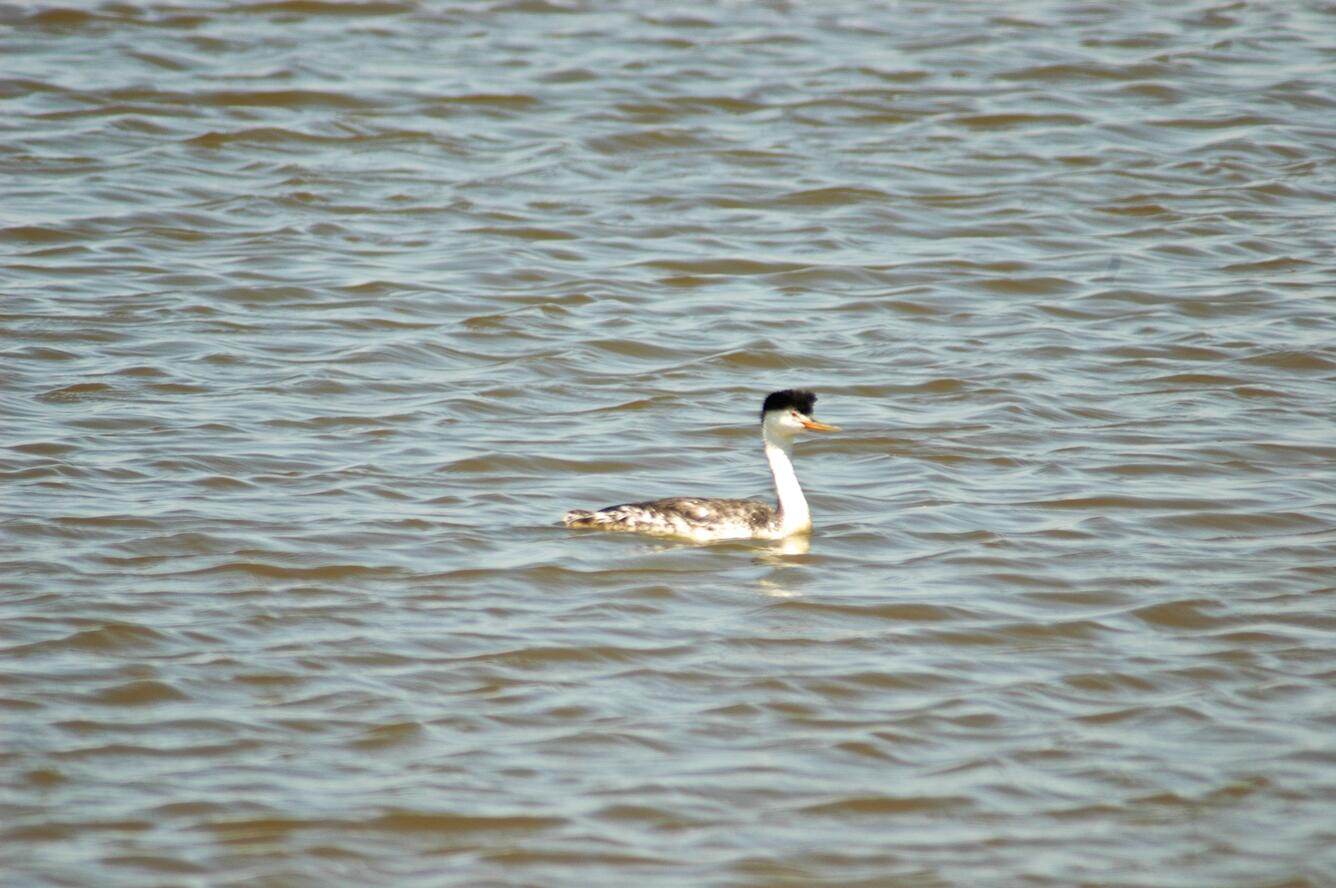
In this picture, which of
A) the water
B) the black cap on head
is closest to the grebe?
the black cap on head

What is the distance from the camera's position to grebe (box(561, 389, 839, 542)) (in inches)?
394

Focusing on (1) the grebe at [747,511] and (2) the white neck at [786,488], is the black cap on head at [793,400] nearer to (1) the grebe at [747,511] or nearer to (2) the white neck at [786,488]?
(1) the grebe at [747,511]

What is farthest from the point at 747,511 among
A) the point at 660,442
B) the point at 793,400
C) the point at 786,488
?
the point at 660,442

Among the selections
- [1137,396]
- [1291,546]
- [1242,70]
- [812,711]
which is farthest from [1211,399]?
[1242,70]

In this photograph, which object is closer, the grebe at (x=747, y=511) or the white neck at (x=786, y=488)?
the grebe at (x=747, y=511)

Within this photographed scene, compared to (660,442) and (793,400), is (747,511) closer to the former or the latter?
(793,400)

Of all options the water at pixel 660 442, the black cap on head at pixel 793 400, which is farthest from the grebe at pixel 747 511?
the water at pixel 660 442

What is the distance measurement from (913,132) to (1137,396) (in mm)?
7312

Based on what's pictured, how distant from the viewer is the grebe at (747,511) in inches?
394

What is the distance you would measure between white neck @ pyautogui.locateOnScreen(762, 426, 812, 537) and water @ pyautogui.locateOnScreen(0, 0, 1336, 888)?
17cm

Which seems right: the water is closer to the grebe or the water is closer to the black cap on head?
the grebe

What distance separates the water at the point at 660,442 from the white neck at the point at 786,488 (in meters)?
0.17

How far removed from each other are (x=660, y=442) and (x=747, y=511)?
1888mm

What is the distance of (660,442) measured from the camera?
39.4 feet
